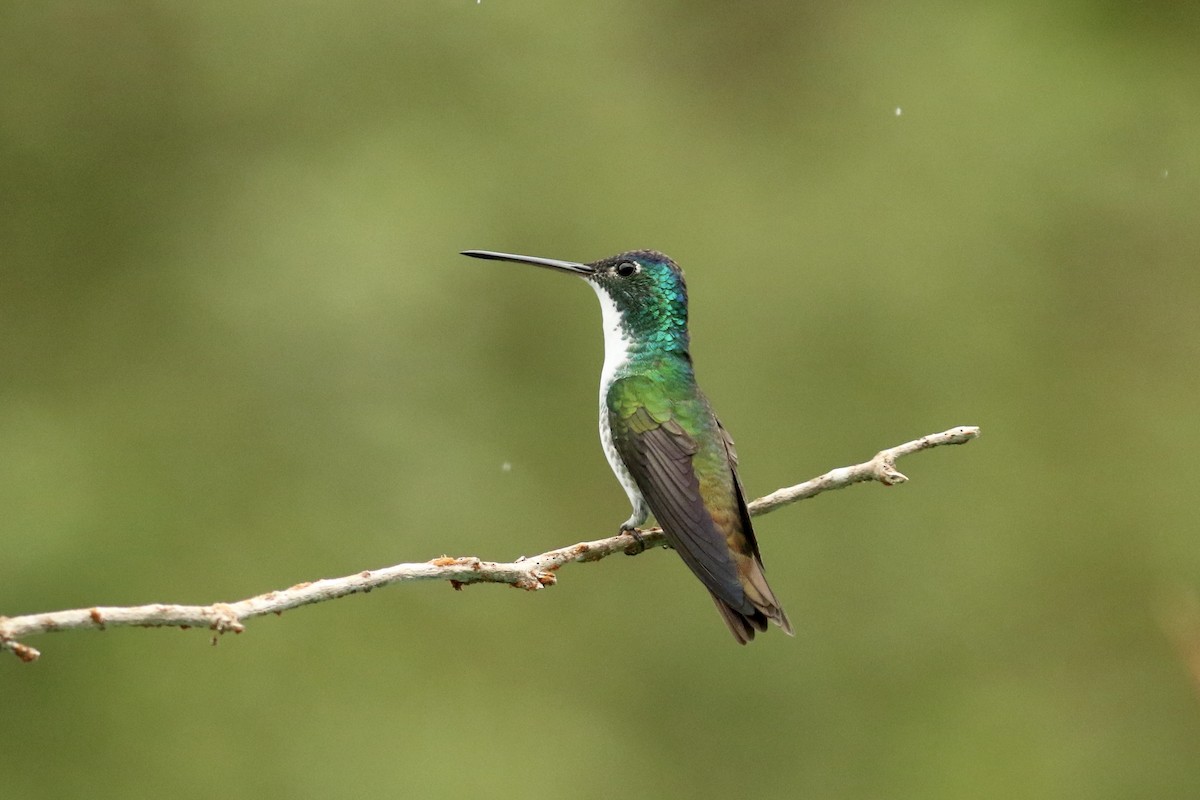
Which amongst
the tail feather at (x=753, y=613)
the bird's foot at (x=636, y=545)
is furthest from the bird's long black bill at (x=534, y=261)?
the tail feather at (x=753, y=613)

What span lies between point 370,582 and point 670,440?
1569 millimetres

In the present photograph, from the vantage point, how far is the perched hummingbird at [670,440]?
3.57 m

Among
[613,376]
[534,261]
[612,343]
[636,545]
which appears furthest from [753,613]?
[534,261]

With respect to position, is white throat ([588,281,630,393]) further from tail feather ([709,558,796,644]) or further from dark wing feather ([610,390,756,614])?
tail feather ([709,558,796,644])

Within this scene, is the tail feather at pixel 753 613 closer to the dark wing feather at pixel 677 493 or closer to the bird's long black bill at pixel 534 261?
the dark wing feather at pixel 677 493

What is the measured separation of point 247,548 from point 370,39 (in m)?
3.46

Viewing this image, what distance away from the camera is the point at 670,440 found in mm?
4008

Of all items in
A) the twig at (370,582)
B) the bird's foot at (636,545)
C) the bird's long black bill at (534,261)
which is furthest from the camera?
the bird's long black bill at (534,261)

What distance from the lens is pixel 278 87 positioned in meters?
8.84

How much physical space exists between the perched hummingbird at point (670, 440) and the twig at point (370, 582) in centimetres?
15

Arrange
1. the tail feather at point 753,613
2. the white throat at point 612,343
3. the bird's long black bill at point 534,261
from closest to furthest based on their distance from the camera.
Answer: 1. the tail feather at point 753,613
2. the bird's long black bill at point 534,261
3. the white throat at point 612,343

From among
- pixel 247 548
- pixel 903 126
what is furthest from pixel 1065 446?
pixel 247 548

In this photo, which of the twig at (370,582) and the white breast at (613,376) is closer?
the twig at (370,582)

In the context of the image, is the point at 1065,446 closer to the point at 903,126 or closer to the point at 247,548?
the point at 903,126
